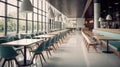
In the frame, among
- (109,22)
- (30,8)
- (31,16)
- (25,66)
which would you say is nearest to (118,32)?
(30,8)

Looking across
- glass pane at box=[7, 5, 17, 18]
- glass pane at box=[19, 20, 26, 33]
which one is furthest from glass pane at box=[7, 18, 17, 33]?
glass pane at box=[19, 20, 26, 33]

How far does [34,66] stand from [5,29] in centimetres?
399

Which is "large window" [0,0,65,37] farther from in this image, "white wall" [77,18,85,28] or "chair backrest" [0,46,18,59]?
"white wall" [77,18,85,28]

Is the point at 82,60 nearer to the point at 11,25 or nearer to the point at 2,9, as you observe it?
the point at 2,9

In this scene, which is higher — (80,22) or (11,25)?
(80,22)

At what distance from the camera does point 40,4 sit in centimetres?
1415

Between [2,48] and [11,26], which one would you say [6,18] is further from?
[2,48]

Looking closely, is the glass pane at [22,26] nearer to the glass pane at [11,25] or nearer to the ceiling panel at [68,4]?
the glass pane at [11,25]

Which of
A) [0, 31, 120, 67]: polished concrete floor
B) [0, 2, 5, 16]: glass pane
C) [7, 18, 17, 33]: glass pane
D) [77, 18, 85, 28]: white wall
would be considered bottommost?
[0, 31, 120, 67]: polished concrete floor

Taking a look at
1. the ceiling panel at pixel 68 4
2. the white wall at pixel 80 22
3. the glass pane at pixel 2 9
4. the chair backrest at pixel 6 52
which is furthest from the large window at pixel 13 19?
the white wall at pixel 80 22

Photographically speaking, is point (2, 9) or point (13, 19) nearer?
point (2, 9)

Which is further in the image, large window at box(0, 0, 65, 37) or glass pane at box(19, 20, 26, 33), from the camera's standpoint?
glass pane at box(19, 20, 26, 33)

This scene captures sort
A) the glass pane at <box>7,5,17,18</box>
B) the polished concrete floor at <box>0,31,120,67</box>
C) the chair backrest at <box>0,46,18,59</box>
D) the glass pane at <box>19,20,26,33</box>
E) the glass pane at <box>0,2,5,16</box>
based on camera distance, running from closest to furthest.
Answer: the chair backrest at <box>0,46,18,59</box> → the polished concrete floor at <box>0,31,120,67</box> → the glass pane at <box>0,2,5,16</box> → the glass pane at <box>7,5,17,18</box> → the glass pane at <box>19,20,26,33</box>

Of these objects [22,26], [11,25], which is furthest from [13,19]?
[22,26]
